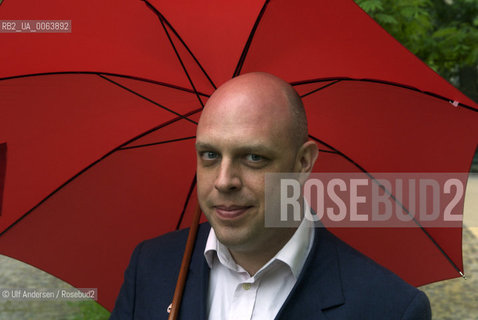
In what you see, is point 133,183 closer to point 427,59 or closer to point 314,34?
point 314,34

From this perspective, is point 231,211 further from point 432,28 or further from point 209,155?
point 432,28

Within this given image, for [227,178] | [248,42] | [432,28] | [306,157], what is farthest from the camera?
[432,28]

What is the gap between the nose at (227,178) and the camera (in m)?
2.15

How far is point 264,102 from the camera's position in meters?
2.22

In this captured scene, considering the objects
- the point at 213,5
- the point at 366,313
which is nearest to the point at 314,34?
the point at 213,5

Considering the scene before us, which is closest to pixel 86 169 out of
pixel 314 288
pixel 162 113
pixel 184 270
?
pixel 162 113

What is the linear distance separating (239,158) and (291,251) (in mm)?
450

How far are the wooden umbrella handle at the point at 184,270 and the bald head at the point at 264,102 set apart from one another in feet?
2.21

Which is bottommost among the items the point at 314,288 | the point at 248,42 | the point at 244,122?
the point at 314,288

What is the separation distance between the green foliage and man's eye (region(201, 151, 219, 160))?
16.7 feet

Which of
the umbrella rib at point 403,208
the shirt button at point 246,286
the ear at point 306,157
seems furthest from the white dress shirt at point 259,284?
the umbrella rib at point 403,208

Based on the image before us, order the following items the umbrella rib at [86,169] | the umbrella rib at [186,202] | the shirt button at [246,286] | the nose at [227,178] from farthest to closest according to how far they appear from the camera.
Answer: the umbrella rib at [186,202] < the umbrella rib at [86,169] < the shirt button at [246,286] < the nose at [227,178]

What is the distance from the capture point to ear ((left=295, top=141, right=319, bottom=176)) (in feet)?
7.60

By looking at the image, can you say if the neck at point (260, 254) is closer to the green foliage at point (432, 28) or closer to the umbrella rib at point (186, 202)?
the umbrella rib at point (186, 202)
